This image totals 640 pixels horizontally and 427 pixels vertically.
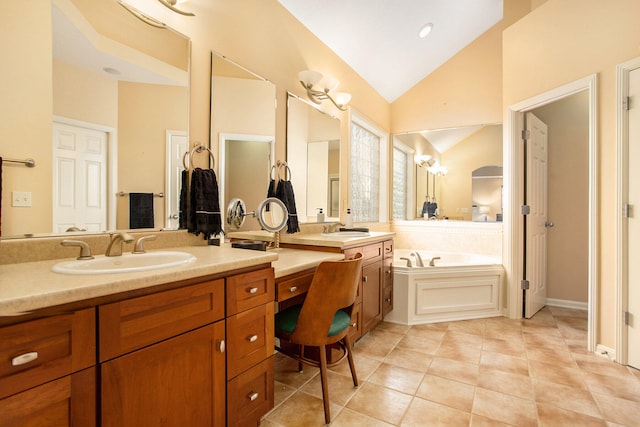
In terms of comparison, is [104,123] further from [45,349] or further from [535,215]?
[535,215]

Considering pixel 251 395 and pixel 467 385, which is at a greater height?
pixel 251 395

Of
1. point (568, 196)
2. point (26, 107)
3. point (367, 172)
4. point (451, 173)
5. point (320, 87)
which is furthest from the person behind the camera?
point (451, 173)

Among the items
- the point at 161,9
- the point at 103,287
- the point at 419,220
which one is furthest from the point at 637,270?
A: the point at 161,9

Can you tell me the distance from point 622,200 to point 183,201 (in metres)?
2.90

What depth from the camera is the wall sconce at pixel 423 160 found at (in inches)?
165

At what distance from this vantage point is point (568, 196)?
348cm

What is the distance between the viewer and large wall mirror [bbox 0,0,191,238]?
49.8 inches

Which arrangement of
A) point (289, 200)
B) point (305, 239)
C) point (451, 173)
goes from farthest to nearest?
point (451, 173) < point (289, 200) < point (305, 239)

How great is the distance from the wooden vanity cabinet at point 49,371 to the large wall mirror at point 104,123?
674mm

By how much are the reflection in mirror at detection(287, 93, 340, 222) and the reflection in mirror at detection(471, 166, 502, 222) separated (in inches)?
70.9

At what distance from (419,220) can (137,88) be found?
3.55 metres

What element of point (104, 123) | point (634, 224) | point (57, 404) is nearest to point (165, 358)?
point (57, 404)

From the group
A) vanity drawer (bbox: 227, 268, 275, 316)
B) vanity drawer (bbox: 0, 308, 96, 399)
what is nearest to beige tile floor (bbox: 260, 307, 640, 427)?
vanity drawer (bbox: 227, 268, 275, 316)

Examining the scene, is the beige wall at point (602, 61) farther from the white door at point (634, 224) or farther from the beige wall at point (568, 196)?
the beige wall at point (568, 196)
